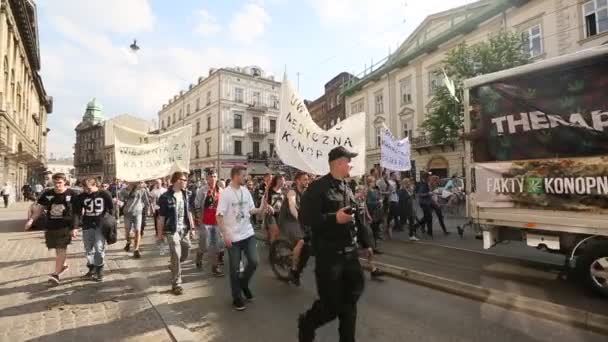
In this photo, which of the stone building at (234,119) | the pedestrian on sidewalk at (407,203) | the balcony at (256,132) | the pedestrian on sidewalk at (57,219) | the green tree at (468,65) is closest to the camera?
the pedestrian on sidewalk at (57,219)

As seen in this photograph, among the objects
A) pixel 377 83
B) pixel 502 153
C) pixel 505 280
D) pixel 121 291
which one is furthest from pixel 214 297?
pixel 377 83

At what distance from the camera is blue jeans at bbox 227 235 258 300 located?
15.6 ft

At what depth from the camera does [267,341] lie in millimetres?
3785

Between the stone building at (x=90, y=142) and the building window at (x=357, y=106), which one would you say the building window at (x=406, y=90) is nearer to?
the building window at (x=357, y=106)

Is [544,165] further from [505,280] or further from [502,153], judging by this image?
[505,280]

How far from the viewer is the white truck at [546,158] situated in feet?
16.2

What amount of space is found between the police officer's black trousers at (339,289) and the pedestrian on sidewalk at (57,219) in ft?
15.6

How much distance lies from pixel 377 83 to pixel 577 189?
102 feet

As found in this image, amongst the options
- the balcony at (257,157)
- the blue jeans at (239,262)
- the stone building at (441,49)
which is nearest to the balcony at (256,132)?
the balcony at (257,157)

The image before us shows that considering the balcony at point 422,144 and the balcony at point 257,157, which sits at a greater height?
the balcony at point 257,157

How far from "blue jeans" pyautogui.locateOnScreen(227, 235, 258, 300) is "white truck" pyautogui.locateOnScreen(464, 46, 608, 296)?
3.82 meters

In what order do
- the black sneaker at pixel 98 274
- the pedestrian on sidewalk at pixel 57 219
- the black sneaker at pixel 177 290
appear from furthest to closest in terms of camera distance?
the black sneaker at pixel 98 274
the pedestrian on sidewalk at pixel 57 219
the black sneaker at pixel 177 290

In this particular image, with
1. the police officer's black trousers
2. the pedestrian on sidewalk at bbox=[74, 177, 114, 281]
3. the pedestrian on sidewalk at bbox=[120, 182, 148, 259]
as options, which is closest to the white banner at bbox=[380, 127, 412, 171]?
the pedestrian on sidewalk at bbox=[120, 182, 148, 259]

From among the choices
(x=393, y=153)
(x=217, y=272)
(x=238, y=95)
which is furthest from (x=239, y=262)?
(x=238, y=95)
